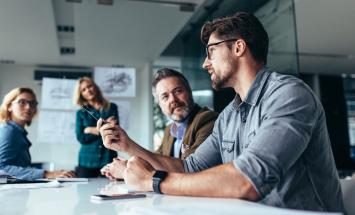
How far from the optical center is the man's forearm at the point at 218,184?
826mm

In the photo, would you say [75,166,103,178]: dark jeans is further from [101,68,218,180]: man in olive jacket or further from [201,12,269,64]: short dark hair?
[201,12,269,64]: short dark hair

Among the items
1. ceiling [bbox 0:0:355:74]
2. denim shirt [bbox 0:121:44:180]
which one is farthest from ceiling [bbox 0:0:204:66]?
denim shirt [bbox 0:121:44:180]

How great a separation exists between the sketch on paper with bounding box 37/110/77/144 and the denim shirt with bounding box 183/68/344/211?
4.11 metres

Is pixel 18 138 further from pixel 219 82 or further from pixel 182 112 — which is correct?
pixel 219 82

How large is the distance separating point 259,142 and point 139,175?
14.4 inches

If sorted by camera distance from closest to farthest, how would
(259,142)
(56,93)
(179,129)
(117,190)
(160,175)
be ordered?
(259,142) < (160,175) < (117,190) < (179,129) < (56,93)

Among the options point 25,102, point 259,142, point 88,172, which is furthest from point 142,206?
point 88,172

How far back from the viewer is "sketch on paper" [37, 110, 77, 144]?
479cm

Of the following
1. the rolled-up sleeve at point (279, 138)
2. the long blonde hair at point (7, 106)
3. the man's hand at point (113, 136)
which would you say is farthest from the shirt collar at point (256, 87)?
the long blonde hair at point (7, 106)

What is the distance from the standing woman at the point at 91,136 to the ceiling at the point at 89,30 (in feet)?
2.99

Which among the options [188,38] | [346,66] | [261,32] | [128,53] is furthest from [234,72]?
[346,66]

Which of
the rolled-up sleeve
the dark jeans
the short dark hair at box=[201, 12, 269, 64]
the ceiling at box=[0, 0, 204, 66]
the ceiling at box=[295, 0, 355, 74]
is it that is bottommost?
the dark jeans

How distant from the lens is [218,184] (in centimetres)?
84

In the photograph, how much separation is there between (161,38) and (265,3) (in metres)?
1.37
